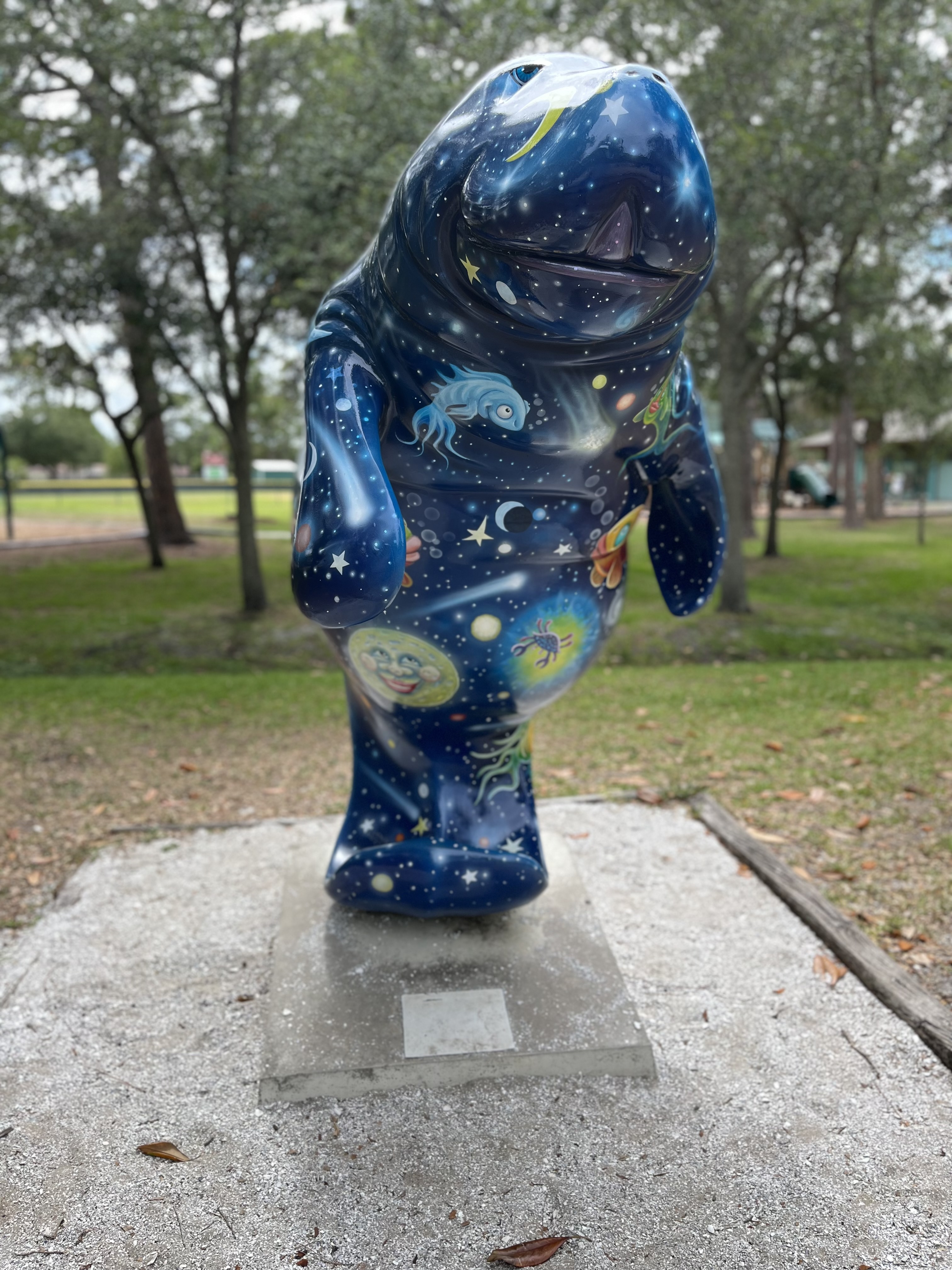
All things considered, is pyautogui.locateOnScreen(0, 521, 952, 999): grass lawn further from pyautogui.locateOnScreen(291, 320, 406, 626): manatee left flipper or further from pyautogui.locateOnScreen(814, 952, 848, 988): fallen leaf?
pyautogui.locateOnScreen(291, 320, 406, 626): manatee left flipper

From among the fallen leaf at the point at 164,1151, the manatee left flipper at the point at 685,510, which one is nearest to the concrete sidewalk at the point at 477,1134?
the fallen leaf at the point at 164,1151

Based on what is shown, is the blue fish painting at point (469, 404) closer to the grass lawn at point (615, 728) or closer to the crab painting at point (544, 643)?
the crab painting at point (544, 643)

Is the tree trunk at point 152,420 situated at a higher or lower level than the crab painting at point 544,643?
higher

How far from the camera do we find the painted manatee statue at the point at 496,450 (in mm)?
1987

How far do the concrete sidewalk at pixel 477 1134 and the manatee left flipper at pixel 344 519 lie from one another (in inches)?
53.0

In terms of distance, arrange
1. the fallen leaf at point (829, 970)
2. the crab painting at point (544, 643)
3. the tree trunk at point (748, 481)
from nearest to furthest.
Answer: the crab painting at point (544, 643), the fallen leaf at point (829, 970), the tree trunk at point (748, 481)

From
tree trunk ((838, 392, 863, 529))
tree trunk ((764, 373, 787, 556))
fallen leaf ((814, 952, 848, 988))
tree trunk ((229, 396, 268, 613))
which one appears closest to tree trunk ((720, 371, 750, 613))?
tree trunk ((229, 396, 268, 613))

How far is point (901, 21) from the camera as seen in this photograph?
8.25 m

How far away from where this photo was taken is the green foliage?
5466 centimetres

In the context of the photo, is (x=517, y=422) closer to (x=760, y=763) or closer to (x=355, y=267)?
(x=355, y=267)

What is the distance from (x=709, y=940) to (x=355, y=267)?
2.49 meters

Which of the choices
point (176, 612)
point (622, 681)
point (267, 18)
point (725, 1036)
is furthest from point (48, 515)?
point (725, 1036)

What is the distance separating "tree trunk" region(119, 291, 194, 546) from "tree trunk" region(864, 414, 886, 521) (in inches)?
583

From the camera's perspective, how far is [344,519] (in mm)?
2104
